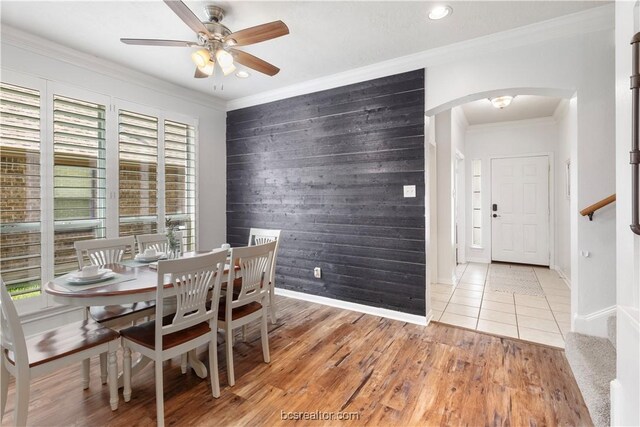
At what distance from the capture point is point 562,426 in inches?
68.0

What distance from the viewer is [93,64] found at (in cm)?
319

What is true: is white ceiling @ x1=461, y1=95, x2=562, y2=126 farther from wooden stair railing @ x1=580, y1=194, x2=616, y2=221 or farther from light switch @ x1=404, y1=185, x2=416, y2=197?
wooden stair railing @ x1=580, y1=194, x2=616, y2=221

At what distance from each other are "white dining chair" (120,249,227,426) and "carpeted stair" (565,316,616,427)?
225 cm

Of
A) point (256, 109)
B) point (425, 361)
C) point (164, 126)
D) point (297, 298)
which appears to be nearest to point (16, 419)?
point (425, 361)

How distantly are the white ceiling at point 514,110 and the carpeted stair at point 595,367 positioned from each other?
350 cm

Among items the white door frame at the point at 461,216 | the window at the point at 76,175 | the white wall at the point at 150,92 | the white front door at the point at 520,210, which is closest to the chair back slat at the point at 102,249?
the window at the point at 76,175

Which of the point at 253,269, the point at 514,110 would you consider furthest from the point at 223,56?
the point at 514,110

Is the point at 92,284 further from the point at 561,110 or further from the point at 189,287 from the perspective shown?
the point at 561,110

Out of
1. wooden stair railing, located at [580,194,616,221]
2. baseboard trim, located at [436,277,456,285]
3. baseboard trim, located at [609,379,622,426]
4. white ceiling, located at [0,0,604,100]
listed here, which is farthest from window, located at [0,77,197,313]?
wooden stair railing, located at [580,194,616,221]

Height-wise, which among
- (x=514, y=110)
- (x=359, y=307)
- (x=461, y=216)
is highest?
(x=514, y=110)

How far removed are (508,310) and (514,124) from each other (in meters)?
3.98

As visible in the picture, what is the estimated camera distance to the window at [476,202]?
20.6 feet

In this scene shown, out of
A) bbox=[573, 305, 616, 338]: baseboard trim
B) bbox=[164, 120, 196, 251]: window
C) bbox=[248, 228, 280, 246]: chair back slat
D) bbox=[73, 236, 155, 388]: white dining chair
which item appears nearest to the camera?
bbox=[73, 236, 155, 388]: white dining chair

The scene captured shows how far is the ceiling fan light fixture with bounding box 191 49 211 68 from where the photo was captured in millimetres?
2209
